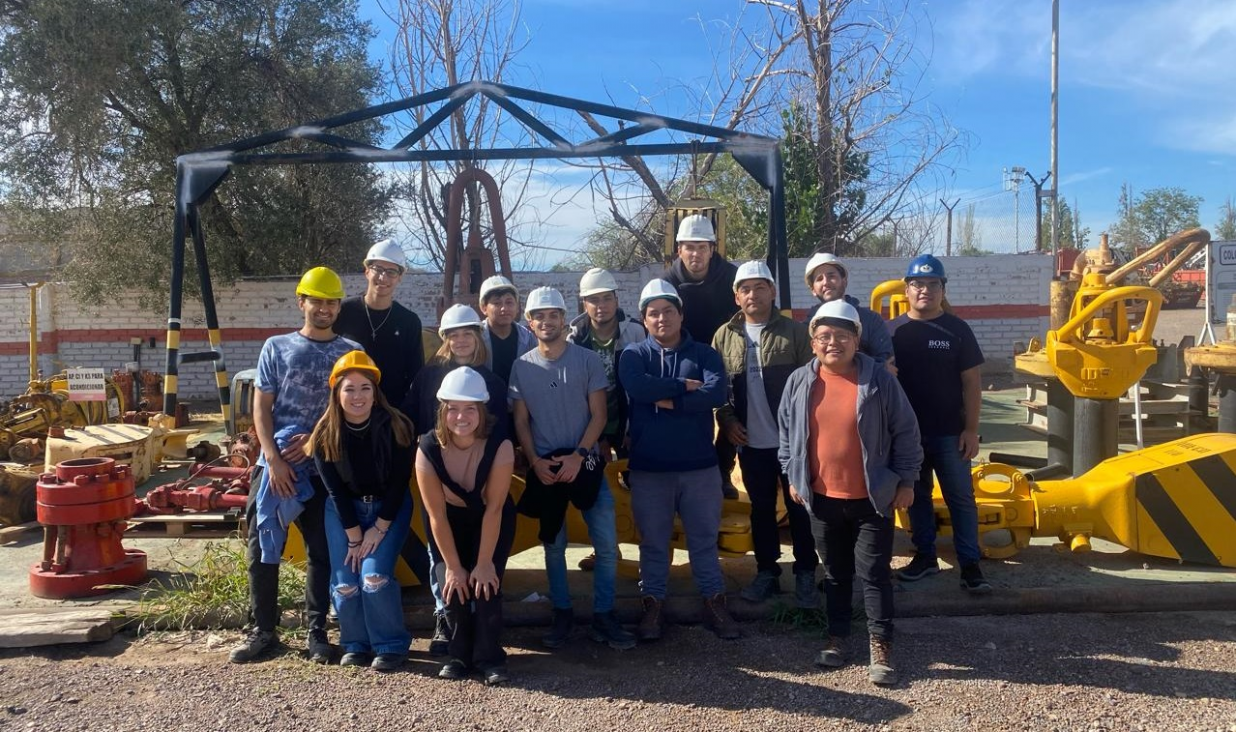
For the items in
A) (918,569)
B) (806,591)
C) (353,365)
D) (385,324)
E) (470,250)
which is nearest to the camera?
(353,365)

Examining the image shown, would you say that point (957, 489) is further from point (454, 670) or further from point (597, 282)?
point (454, 670)

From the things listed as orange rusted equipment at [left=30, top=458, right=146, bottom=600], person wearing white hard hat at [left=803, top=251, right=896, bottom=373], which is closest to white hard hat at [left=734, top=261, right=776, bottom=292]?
person wearing white hard hat at [left=803, top=251, right=896, bottom=373]

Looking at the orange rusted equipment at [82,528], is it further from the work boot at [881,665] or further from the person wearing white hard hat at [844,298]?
the work boot at [881,665]

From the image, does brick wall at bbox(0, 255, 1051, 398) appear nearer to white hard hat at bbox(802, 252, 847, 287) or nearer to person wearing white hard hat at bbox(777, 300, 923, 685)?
white hard hat at bbox(802, 252, 847, 287)

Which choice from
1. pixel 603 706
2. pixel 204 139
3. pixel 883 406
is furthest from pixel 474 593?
pixel 204 139

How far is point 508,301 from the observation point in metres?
4.48

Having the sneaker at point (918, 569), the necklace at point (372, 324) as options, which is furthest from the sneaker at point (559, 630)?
the sneaker at point (918, 569)

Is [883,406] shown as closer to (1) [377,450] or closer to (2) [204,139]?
(1) [377,450]

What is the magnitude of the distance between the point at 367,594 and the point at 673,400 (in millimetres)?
1624

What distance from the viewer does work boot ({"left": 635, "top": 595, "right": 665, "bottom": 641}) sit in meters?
4.18

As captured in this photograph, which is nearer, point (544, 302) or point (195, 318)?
point (544, 302)

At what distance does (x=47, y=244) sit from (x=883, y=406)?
13561mm

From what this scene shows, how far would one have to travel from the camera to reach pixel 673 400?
4039 millimetres

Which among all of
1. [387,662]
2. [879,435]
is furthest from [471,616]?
[879,435]
